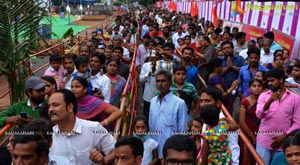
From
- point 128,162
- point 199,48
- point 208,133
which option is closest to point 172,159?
point 128,162

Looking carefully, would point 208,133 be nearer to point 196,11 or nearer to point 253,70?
point 253,70

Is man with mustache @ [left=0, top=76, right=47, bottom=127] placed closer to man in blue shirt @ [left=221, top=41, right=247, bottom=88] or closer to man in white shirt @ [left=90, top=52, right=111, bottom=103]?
man in white shirt @ [left=90, top=52, right=111, bottom=103]

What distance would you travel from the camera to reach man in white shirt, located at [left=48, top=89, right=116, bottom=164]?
285cm

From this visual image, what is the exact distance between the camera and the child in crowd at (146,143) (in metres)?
4.06

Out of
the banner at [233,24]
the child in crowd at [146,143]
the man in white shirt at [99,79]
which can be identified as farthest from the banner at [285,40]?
the child in crowd at [146,143]

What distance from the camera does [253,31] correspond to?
1164 cm

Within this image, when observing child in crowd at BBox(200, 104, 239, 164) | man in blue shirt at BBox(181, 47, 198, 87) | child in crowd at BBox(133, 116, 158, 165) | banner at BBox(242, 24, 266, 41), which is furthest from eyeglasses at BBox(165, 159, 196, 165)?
banner at BBox(242, 24, 266, 41)

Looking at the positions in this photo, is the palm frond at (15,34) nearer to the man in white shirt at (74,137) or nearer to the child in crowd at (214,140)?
the man in white shirt at (74,137)


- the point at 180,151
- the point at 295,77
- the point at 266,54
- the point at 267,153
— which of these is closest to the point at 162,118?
the point at 267,153

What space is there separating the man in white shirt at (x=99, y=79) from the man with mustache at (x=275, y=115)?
2.11m

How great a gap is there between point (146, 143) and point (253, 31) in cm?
870

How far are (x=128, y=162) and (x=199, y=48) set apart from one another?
20.7 feet

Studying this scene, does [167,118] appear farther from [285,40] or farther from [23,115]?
[285,40]

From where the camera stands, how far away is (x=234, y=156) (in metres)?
3.28
